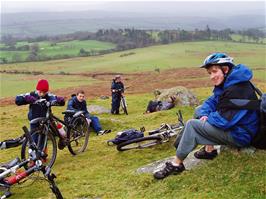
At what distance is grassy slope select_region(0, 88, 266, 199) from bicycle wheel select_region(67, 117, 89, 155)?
273 millimetres

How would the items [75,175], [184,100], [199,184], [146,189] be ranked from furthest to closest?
[184,100]
[75,175]
[146,189]
[199,184]

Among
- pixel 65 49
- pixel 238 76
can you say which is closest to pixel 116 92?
pixel 238 76

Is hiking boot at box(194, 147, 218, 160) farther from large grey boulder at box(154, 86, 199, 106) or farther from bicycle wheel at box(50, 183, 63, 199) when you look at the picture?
large grey boulder at box(154, 86, 199, 106)

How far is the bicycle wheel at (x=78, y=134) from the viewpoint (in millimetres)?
13695

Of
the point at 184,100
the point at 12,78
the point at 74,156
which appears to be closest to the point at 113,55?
the point at 12,78

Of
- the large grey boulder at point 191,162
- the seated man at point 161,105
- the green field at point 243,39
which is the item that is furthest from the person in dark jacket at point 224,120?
A: the green field at point 243,39

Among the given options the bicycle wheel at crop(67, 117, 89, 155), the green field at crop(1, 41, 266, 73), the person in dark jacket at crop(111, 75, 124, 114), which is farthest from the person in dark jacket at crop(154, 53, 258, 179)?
the green field at crop(1, 41, 266, 73)

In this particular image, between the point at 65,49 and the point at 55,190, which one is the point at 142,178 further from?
the point at 65,49

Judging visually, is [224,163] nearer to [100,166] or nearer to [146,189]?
[146,189]

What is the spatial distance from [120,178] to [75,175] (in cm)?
169

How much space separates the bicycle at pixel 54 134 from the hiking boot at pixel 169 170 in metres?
3.90

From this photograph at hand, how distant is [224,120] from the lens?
312 inches

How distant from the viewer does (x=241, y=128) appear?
796cm

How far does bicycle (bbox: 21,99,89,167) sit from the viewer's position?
37.5ft
